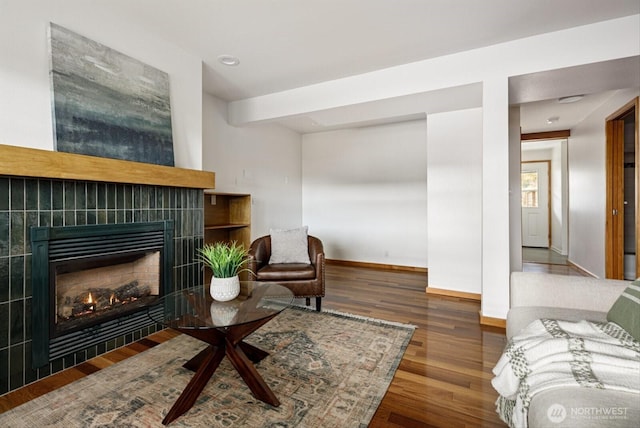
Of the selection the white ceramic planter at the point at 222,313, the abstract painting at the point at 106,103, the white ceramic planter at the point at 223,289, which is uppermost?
the abstract painting at the point at 106,103

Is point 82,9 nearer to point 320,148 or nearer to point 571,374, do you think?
point 571,374

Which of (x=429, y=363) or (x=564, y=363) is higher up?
(x=564, y=363)

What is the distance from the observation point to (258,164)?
475cm

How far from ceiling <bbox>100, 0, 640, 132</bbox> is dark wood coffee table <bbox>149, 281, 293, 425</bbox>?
2.07m

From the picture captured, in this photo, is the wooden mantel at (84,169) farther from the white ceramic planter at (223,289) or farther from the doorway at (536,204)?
the doorway at (536,204)

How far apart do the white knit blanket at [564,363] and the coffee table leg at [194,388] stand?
56.0 inches

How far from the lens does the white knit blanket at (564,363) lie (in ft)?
3.20

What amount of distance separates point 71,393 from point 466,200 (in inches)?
155

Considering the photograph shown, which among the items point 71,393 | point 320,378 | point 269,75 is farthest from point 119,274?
point 269,75

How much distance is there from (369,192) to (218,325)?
420 cm

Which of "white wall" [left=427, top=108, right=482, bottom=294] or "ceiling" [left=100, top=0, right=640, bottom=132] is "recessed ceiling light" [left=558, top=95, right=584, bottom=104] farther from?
"ceiling" [left=100, top=0, right=640, bottom=132]

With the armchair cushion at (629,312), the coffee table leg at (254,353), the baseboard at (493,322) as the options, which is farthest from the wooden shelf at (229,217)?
the armchair cushion at (629,312)

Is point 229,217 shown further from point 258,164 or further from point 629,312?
point 629,312

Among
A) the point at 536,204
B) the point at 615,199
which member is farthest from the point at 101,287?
the point at 536,204
